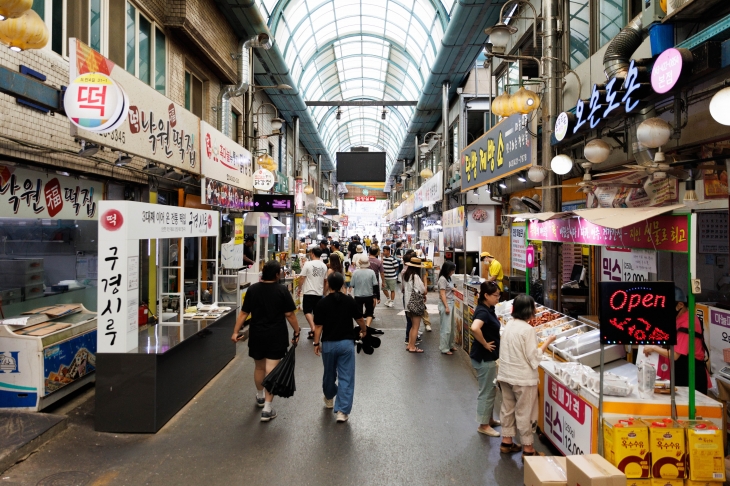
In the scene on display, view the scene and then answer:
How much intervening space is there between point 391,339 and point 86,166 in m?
6.12

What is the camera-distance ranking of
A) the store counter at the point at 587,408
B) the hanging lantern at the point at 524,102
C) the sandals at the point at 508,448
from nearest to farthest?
the store counter at the point at 587,408, the sandals at the point at 508,448, the hanging lantern at the point at 524,102

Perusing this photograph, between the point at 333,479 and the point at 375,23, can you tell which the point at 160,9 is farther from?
the point at 375,23

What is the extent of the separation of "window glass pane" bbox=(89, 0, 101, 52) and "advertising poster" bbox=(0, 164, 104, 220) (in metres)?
2.16

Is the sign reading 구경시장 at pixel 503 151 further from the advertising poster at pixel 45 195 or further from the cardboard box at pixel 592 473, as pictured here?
the advertising poster at pixel 45 195

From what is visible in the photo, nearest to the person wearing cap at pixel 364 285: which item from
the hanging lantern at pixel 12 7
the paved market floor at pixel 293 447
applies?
the paved market floor at pixel 293 447

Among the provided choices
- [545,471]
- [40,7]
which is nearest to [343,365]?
[545,471]

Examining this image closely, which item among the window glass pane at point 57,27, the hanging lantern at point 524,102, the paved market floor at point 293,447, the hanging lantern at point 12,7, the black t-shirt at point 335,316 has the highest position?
the window glass pane at point 57,27

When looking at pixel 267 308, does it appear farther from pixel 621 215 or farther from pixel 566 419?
pixel 621 215

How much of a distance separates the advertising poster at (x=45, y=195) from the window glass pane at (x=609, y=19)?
8.69m

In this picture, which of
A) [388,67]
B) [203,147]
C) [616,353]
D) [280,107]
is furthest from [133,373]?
[388,67]

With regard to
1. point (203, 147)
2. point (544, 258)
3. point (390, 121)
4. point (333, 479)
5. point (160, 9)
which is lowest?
point (333, 479)

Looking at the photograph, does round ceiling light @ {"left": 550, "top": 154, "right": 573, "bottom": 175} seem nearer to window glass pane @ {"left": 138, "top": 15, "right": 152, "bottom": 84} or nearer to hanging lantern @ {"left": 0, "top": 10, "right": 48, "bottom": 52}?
hanging lantern @ {"left": 0, "top": 10, "right": 48, "bottom": 52}

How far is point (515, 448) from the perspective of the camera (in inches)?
179

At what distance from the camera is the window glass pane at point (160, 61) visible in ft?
31.1
